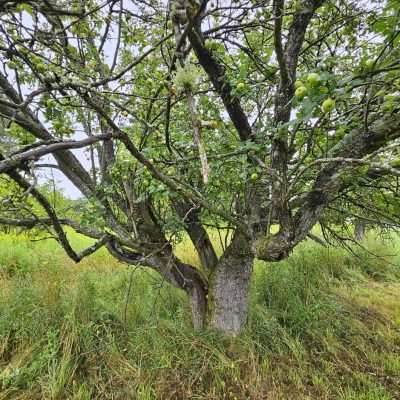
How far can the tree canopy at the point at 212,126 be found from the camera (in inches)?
36.0

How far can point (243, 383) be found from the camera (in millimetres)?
2107

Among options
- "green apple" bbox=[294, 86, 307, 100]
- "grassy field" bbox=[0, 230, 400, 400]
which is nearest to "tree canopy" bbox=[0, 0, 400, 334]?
"green apple" bbox=[294, 86, 307, 100]

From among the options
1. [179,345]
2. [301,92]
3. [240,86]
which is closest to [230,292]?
[179,345]

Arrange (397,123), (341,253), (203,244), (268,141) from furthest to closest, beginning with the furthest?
1. (341,253)
2. (203,244)
3. (268,141)
4. (397,123)

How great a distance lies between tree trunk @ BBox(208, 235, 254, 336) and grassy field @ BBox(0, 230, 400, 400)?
133 millimetres

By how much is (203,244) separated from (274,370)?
4.40ft

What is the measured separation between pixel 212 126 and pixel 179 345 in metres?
2.36

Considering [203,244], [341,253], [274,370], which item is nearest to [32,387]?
[203,244]

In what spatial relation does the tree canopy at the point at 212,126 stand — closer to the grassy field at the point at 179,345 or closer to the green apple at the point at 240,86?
the green apple at the point at 240,86

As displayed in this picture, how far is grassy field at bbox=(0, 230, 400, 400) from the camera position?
203cm

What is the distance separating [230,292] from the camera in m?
2.42

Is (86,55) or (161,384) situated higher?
(86,55)

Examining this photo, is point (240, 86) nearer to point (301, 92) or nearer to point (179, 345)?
point (301, 92)

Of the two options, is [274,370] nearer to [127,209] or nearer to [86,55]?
[127,209]
